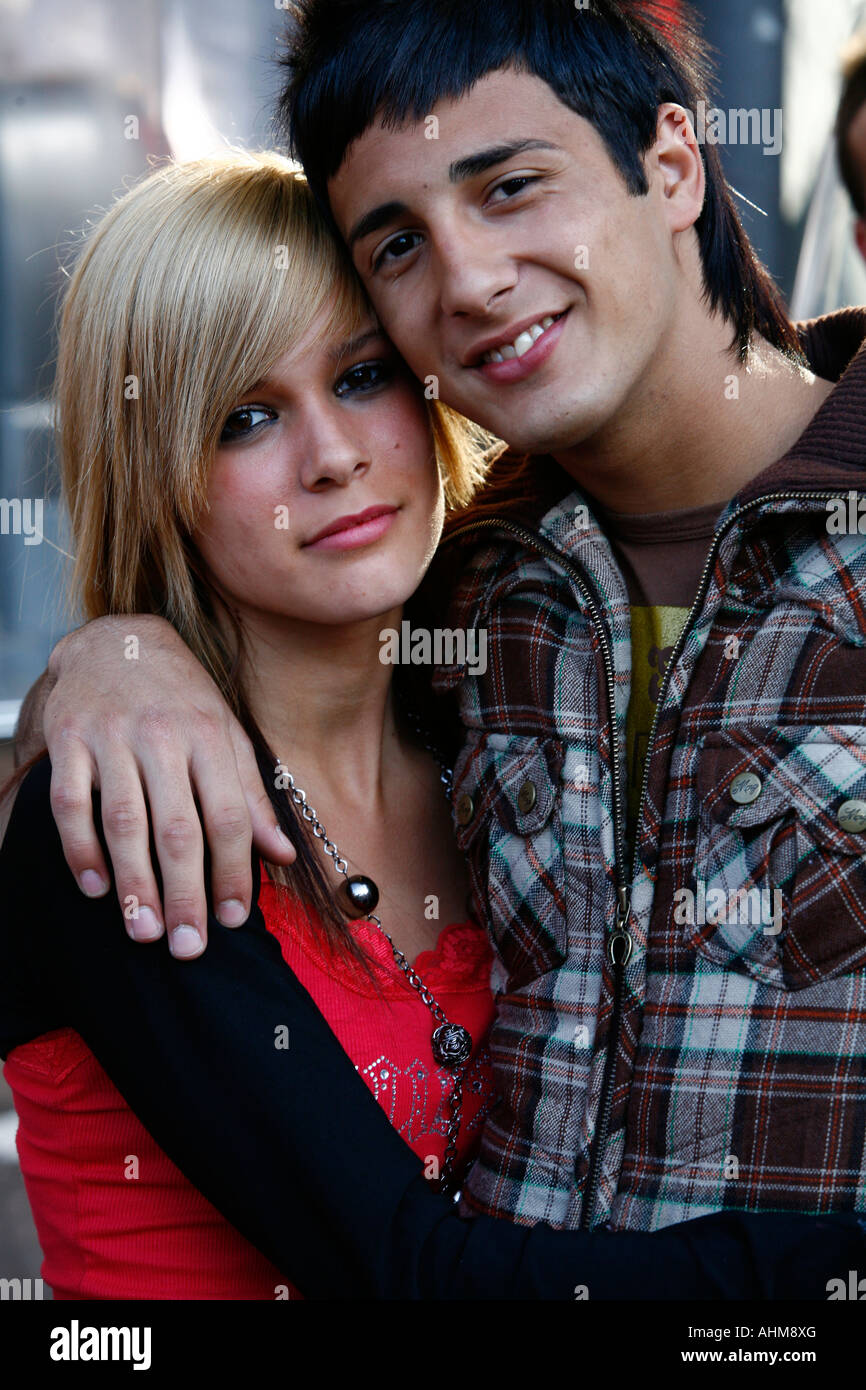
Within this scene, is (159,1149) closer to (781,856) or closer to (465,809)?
(465,809)

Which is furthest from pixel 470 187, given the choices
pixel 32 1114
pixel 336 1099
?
pixel 32 1114

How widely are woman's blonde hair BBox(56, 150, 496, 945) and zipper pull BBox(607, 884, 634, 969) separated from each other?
376 mm

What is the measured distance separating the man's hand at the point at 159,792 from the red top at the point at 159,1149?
0.17m

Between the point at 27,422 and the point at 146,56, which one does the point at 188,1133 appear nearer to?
the point at 27,422

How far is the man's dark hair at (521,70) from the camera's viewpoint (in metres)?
1.73

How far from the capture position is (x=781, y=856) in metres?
1.51

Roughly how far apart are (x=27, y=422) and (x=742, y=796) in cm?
281

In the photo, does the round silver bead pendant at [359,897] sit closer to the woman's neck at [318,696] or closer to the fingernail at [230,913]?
the woman's neck at [318,696]

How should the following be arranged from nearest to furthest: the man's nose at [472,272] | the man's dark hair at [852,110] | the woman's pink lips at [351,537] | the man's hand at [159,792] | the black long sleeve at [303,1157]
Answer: the black long sleeve at [303,1157] → the man's hand at [159,792] → the man's nose at [472,272] → the woman's pink lips at [351,537] → the man's dark hair at [852,110]

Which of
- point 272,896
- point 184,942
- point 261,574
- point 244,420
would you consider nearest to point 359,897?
point 272,896

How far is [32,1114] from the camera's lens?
177cm

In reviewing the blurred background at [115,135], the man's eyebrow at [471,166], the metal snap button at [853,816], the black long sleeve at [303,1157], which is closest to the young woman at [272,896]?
the black long sleeve at [303,1157]

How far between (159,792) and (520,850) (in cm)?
49

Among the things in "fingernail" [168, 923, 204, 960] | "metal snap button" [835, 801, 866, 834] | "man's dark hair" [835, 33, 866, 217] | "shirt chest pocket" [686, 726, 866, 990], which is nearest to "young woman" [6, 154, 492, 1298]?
"fingernail" [168, 923, 204, 960]
